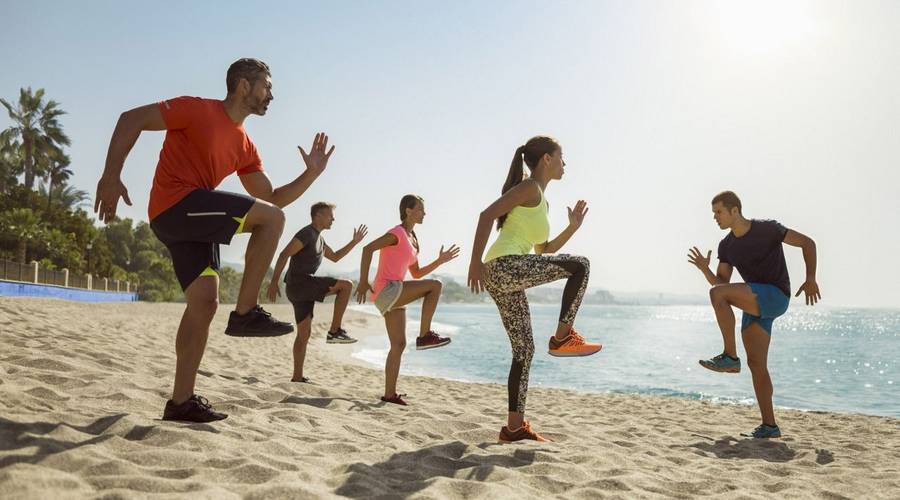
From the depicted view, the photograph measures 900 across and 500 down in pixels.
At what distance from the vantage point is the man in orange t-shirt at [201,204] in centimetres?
365

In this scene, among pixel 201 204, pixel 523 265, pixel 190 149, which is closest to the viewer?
pixel 201 204

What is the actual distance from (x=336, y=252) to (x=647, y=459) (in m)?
4.86

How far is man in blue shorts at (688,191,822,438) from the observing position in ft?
19.2

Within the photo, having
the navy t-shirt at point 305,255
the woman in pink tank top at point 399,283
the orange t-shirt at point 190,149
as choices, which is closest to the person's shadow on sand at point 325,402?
the woman in pink tank top at point 399,283

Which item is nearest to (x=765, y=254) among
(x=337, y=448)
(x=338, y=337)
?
(x=337, y=448)

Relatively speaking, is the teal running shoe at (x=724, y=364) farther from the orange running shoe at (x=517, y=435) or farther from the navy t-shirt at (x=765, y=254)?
the orange running shoe at (x=517, y=435)

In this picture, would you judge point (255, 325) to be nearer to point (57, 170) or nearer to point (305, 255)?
point (305, 255)

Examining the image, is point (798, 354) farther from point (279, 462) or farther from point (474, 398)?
point (279, 462)

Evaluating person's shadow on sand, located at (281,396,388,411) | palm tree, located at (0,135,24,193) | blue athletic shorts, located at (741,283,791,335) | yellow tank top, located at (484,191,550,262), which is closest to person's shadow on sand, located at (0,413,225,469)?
person's shadow on sand, located at (281,396,388,411)

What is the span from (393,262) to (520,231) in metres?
2.20

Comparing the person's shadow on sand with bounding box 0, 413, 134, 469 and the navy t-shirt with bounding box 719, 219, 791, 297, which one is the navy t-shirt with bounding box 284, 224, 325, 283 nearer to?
the person's shadow on sand with bounding box 0, 413, 134, 469

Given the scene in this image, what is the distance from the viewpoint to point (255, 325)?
12.3ft

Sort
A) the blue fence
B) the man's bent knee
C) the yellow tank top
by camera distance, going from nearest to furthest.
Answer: the man's bent knee → the yellow tank top → the blue fence

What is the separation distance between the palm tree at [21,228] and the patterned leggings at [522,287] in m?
41.7
